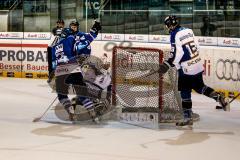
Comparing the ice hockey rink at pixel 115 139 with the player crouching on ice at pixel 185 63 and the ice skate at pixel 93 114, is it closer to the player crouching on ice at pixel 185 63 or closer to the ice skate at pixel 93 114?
the ice skate at pixel 93 114

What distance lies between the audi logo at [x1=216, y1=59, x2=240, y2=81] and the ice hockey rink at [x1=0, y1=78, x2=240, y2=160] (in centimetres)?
133

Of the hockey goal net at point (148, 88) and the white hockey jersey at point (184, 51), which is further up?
the white hockey jersey at point (184, 51)

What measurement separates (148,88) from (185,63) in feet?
2.15

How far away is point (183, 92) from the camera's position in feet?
24.3

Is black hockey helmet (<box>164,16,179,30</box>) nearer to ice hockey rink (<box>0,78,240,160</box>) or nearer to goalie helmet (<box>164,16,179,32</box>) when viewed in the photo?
goalie helmet (<box>164,16,179,32</box>)

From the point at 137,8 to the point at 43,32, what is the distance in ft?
6.91

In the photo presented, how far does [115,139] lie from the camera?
6637 millimetres

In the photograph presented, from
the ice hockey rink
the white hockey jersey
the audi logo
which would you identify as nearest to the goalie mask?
the ice hockey rink

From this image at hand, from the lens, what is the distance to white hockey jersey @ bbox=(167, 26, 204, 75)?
7188 millimetres

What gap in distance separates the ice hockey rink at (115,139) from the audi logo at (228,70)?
133 cm

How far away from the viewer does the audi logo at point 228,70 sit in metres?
9.95

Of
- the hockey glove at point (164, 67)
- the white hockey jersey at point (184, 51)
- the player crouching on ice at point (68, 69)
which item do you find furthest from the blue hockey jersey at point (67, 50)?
the white hockey jersey at point (184, 51)

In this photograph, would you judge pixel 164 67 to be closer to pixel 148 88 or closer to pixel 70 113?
pixel 148 88

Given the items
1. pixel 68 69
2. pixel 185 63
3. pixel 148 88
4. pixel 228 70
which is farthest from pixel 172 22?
pixel 228 70
